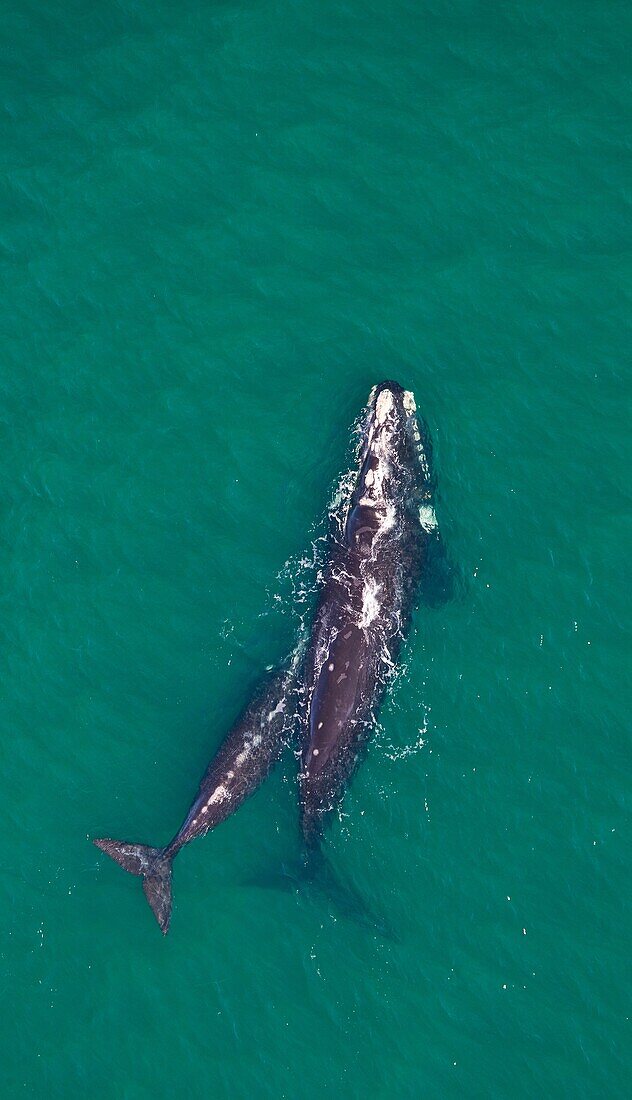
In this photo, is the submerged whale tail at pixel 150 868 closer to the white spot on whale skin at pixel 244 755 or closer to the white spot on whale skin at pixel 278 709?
the white spot on whale skin at pixel 244 755

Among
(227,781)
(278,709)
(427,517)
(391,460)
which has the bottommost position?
(227,781)

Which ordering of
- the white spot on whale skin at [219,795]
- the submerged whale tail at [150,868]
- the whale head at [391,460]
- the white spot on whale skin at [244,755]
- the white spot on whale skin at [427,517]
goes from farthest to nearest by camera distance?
the whale head at [391,460] → the white spot on whale skin at [427,517] → the white spot on whale skin at [244,755] → the white spot on whale skin at [219,795] → the submerged whale tail at [150,868]

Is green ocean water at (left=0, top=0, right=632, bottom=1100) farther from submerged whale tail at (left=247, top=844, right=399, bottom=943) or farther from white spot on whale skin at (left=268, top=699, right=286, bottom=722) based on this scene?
white spot on whale skin at (left=268, top=699, right=286, bottom=722)

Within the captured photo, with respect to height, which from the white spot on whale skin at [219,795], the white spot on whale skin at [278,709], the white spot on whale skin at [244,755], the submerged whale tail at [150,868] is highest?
the white spot on whale skin at [278,709]

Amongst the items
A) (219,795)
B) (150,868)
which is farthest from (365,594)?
(150,868)

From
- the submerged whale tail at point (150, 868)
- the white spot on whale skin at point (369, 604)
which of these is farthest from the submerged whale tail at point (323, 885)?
the white spot on whale skin at point (369, 604)

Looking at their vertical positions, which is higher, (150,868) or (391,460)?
(391,460)

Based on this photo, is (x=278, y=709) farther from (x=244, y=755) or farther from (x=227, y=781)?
(x=227, y=781)
